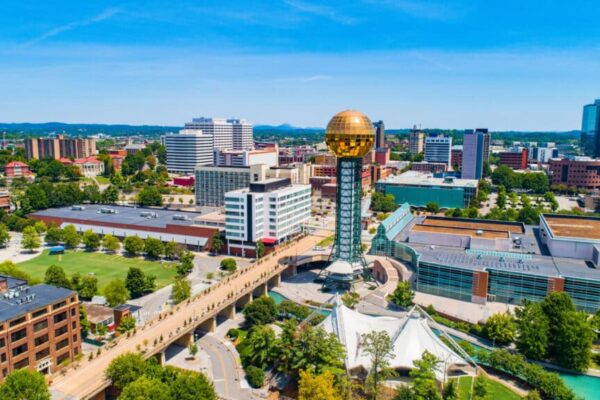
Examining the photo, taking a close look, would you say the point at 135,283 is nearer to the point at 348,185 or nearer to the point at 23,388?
the point at 23,388

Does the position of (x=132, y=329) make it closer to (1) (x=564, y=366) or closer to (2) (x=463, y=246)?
(1) (x=564, y=366)

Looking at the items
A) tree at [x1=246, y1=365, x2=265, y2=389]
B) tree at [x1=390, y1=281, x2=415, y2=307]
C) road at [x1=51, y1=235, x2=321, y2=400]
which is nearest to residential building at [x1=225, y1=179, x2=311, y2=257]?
road at [x1=51, y1=235, x2=321, y2=400]

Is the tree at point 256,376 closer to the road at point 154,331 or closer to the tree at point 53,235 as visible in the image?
the road at point 154,331

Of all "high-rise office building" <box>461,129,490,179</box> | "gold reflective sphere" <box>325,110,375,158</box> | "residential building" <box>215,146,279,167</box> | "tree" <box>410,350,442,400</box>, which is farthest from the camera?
"high-rise office building" <box>461,129,490,179</box>

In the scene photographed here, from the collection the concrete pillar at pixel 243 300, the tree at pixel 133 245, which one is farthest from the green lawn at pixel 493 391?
the tree at pixel 133 245

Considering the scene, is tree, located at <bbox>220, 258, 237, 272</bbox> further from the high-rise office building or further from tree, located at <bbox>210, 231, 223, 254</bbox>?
the high-rise office building

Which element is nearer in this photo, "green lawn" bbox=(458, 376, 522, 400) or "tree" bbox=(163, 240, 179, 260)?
"green lawn" bbox=(458, 376, 522, 400)

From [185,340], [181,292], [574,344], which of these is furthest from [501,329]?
[181,292]
